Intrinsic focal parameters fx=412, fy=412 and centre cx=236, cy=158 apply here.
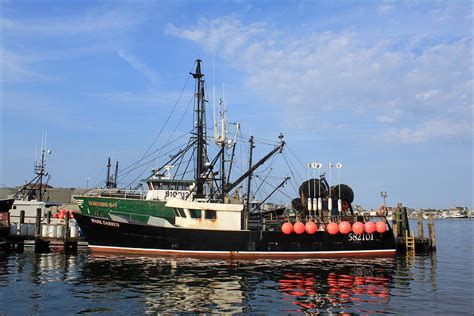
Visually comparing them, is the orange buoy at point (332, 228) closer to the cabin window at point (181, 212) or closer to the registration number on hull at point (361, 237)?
the registration number on hull at point (361, 237)

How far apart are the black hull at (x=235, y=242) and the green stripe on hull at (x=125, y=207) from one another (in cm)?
612

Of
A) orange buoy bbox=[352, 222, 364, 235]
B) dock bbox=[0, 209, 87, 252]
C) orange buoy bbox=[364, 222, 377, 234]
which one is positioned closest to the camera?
orange buoy bbox=[352, 222, 364, 235]

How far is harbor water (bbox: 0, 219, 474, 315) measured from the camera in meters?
14.8

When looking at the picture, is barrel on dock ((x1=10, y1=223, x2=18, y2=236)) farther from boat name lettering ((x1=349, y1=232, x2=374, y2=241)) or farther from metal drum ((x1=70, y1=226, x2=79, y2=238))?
boat name lettering ((x1=349, y1=232, x2=374, y2=241))

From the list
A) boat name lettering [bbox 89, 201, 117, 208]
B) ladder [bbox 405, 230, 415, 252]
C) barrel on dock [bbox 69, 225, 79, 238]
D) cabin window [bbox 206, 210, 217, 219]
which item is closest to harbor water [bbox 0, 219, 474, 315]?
cabin window [bbox 206, 210, 217, 219]

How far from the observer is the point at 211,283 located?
18.9 metres

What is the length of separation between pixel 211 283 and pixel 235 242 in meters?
8.54

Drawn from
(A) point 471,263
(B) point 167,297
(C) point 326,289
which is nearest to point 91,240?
(B) point 167,297

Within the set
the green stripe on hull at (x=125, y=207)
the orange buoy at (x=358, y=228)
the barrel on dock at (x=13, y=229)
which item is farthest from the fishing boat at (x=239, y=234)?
the barrel on dock at (x=13, y=229)

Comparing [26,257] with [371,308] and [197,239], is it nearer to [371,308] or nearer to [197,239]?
[197,239]

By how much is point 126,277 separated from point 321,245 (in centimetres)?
1349

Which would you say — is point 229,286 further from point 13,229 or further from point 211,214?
point 13,229

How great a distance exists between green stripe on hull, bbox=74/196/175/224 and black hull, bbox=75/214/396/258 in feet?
20.1

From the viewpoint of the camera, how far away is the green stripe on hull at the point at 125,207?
34.5 metres
